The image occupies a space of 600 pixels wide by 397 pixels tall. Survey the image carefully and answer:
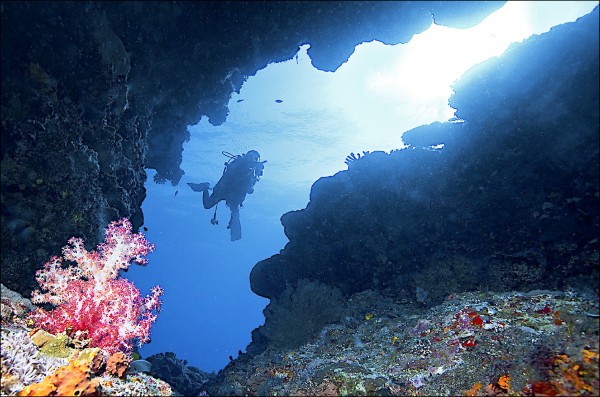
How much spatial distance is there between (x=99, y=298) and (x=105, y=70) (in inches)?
151

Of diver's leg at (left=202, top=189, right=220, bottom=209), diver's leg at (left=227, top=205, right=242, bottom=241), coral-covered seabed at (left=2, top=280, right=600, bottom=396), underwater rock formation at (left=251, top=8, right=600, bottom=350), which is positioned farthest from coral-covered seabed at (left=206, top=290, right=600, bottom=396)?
diver's leg at (left=227, top=205, right=242, bottom=241)

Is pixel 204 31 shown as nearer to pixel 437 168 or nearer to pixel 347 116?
pixel 437 168

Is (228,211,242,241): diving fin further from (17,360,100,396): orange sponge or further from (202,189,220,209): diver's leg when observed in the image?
(17,360,100,396): orange sponge

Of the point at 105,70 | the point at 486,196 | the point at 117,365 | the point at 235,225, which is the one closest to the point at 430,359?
the point at 486,196

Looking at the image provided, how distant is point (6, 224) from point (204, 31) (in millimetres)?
4736

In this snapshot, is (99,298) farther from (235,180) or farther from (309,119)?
(309,119)

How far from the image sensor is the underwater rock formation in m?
4.89

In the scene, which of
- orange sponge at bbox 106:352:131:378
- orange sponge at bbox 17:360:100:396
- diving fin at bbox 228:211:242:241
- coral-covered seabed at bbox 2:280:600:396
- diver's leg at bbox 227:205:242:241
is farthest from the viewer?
diving fin at bbox 228:211:242:241

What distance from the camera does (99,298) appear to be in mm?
5297

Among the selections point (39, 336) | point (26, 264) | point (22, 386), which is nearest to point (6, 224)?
point (26, 264)

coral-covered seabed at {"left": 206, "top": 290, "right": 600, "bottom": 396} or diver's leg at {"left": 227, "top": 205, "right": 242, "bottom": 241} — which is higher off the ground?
diver's leg at {"left": 227, "top": 205, "right": 242, "bottom": 241}

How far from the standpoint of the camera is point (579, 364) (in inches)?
143

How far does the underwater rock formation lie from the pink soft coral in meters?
4.68

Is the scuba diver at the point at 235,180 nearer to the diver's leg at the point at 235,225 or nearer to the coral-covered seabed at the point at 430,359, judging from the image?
the diver's leg at the point at 235,225
